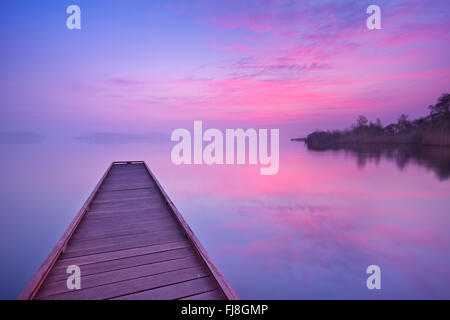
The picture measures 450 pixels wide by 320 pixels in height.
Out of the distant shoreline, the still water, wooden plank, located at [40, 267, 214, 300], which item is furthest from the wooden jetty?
the distant shoreline

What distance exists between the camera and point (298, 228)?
24.6 ft

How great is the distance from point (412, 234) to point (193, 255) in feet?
23.3

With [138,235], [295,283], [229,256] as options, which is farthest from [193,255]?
[229,256]

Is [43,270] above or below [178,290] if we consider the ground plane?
above

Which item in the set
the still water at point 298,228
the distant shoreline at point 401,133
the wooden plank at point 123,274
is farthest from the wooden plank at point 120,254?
the distant shoreline at point 401,133

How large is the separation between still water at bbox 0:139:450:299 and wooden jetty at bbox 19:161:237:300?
7.42 feet

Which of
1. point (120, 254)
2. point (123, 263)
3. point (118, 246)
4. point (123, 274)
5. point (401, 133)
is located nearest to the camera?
point (123, 274)

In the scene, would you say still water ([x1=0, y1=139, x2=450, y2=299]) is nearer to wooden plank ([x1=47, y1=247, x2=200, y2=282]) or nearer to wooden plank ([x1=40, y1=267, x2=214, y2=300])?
wooden plank ([x1=47, y1=247, x2=200, y2=282])

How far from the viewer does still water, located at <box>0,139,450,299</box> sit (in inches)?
191

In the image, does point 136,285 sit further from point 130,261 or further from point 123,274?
point 130,261

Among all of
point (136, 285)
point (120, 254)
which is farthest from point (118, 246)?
point (136, 285)

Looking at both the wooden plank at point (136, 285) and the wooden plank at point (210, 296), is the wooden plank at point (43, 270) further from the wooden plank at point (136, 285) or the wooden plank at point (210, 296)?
the wooden plank at point (210, 296)

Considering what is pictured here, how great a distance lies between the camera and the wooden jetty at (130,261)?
224cm

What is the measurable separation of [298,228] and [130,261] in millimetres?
5955
